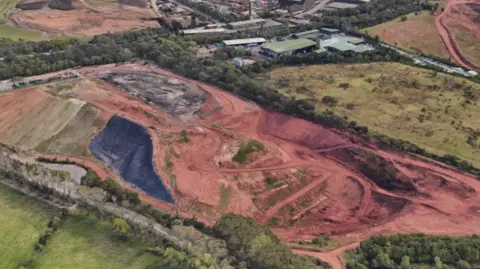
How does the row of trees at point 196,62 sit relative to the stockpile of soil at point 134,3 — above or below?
below

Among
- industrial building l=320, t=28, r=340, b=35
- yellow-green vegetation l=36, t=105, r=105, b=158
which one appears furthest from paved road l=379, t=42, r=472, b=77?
yellow-green vegetation l=36, t=105, r=105, b=158

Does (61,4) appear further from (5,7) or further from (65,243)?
(65,243)

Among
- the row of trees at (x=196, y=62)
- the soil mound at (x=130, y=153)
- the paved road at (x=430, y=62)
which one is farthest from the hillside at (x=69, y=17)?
the paved road at (x=430, y=62)

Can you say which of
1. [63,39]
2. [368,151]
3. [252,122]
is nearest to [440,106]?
[368,151]

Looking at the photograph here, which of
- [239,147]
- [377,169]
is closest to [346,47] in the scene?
[377,169]

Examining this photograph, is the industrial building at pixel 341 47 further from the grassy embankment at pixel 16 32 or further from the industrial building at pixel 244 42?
the grassy embankment at pixel 16 32

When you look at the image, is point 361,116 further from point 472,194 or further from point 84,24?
point 84,24
